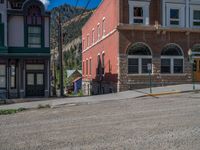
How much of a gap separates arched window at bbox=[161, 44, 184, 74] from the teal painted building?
10156mm

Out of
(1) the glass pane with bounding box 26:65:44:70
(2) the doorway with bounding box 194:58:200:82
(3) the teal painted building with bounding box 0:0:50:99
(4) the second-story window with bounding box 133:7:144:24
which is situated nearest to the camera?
(3) the teal painted building with bounding box 0:0:50:99

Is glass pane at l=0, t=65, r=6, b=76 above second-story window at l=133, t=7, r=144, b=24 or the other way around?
the other way around

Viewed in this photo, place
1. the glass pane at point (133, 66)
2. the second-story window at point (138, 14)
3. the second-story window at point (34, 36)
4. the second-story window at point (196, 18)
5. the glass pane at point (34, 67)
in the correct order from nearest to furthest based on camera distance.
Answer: the second-story window at point (34, 36)
the glass pane at point (34, 67)
the glass pane at point (133, 66)
the second-story window at point (138, 14)
the second-story window at point (196, 18)

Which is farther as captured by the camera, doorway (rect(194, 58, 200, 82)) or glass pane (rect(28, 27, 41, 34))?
doorway (rect(194, 58, 200, 82))

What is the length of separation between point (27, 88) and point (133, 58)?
9389mm

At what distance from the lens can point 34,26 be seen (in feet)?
98.6

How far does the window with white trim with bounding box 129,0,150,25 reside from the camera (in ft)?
101

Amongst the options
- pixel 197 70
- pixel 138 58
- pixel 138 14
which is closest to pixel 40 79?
Answer: pixel 138 58

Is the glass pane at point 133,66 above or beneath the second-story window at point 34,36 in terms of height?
beneath

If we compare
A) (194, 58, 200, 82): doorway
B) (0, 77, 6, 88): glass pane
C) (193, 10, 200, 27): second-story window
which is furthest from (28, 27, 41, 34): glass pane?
(194, 58, 200, 82): doorway

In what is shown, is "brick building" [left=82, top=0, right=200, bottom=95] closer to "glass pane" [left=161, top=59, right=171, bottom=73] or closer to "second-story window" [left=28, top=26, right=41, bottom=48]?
"glass pane" [left=161, top=59, right=171, bottom=73]

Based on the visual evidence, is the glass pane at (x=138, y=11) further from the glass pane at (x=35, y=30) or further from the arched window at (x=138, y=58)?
the glass pane at (x=35, y=30)

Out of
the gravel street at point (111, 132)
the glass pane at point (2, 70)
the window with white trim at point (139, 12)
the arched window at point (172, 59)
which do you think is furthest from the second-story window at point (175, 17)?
the gravel street at point (111, 132)

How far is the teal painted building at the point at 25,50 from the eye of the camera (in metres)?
29.0
